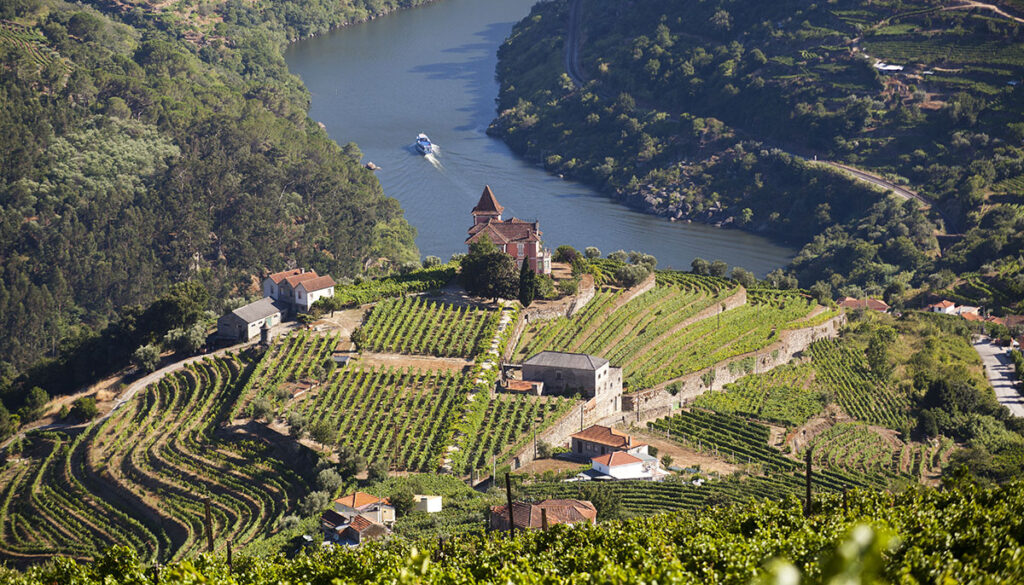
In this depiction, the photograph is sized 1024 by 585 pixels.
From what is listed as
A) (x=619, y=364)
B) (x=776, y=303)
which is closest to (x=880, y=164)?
(x=776, y=303)

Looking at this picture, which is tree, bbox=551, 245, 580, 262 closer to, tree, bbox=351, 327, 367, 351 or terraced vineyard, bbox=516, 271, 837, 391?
terraced vineyard, bbox=516, 271, 837, 391

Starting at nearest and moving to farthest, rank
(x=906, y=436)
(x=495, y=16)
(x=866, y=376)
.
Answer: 1. (x=906, y=436)
2. (x=866, y=376)
3. (x=495, y=16)

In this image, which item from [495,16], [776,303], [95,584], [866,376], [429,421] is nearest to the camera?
[95,584]

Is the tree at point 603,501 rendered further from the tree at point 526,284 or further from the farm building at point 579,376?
the tree at point 526,284

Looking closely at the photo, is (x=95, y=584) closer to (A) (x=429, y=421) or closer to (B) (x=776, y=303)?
(A) (x=429, y=421)

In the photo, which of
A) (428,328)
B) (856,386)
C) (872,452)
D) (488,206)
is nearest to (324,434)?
(428,328)

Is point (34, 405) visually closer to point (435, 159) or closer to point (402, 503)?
point (402, 503)

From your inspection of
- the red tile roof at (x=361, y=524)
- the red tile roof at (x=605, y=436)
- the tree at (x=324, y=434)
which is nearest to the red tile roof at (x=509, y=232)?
the red tile roof at (x=605, y=436)

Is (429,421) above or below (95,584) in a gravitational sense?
below
